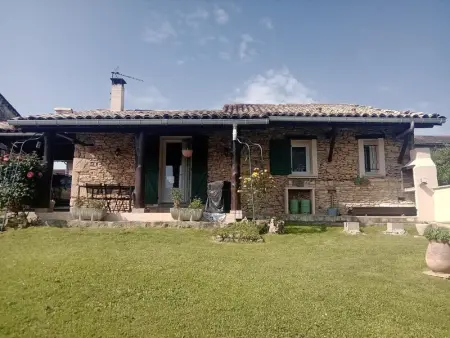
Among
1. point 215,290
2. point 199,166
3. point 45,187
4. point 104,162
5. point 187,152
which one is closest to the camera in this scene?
point 215,290

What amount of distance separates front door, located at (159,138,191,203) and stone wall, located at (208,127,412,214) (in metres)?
0.92

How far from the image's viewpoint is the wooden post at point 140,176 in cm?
915

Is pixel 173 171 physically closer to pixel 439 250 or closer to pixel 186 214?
pixel 186 214

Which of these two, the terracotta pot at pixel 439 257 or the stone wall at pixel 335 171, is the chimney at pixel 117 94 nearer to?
the stone wall at pixel 335 171

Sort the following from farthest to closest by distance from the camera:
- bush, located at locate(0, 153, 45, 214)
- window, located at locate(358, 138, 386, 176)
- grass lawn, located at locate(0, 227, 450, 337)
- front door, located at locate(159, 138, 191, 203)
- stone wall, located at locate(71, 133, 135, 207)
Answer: front door, located at locate(159, 138, 191, 203), stone wall, located at locate(71, 133, 135, 207), window, located at locate(358, 138, 386, 176), bush, located at locate(0, 153, 45, 214), grass lawn, located at locate(0, 227, 450, 337)

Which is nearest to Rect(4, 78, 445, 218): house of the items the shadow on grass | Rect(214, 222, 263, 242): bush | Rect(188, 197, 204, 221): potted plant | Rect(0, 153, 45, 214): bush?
the shadow on grass

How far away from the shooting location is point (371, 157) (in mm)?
11141

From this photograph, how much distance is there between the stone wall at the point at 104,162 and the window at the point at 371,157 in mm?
7736

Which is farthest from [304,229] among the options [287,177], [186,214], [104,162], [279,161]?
[104,162]

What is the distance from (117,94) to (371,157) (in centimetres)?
1004

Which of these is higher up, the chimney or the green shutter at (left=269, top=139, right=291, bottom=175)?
the chimney

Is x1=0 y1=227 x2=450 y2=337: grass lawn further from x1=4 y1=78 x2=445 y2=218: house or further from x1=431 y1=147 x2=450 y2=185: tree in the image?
x1=431 y1=147 x2=450 y2=185: tree

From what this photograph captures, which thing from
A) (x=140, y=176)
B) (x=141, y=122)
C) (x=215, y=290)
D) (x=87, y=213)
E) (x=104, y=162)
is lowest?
(x=215, y=290)

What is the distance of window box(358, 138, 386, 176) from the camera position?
10.8m
